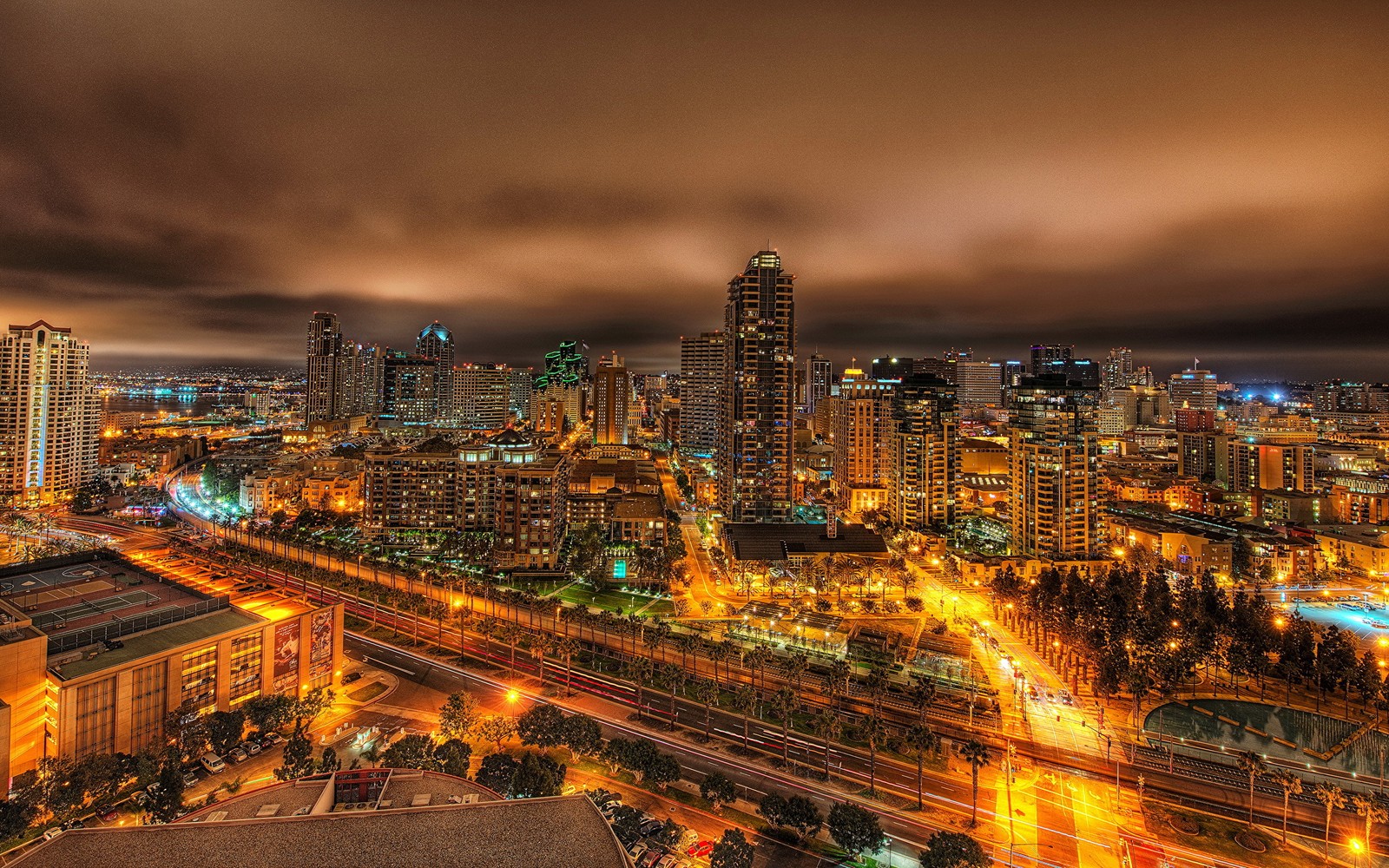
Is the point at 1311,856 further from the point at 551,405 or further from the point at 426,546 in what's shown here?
the point at 551,405

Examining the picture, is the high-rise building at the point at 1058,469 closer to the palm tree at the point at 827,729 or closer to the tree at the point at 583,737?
the palm tree at the point at 827,729

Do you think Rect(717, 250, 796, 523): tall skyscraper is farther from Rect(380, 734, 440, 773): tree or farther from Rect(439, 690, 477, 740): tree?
Rect(380, 734, 440, 773): tree

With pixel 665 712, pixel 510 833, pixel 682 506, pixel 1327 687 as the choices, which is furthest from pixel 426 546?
pixel 1327 687

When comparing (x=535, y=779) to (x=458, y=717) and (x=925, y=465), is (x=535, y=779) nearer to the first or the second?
(x=458, y=717)

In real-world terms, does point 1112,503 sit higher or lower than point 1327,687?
higher

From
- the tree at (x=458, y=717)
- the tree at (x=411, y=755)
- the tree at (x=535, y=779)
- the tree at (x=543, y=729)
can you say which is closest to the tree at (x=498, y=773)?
the tree at (x=535, y=779)

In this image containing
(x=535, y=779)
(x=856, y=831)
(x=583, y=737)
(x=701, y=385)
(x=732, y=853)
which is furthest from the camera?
(x=701, y=385)

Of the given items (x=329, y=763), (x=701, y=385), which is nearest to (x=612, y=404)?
(x=701, y=385)
